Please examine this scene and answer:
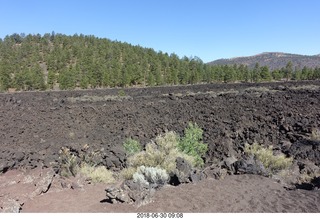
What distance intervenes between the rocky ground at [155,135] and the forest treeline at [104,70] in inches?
1672

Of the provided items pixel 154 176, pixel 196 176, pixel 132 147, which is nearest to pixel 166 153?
pixel 132 147

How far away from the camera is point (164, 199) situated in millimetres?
7500

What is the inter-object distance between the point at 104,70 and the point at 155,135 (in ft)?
181

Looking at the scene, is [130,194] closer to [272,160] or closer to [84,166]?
[84,166]

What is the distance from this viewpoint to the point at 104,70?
68375mm

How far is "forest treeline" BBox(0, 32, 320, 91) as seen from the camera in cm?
6406

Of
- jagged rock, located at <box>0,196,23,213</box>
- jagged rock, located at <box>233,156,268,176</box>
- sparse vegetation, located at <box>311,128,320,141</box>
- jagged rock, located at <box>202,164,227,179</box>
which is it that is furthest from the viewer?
sparse vegetation, located at <box>311,128,320,141</box>

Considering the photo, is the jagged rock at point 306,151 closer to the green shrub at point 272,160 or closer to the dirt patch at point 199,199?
the green shrub at point 272,160

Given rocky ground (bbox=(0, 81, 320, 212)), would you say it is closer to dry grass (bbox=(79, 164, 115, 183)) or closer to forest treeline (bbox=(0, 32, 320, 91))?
dry grass (bbox=(79, 164, 115, 183))

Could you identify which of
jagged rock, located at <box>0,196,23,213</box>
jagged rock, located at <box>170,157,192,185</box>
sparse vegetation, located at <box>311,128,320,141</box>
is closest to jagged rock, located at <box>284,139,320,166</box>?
sparse vegetation, located at <box>311,128,320,141</box>

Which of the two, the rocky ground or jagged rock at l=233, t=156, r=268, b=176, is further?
jagged rock at l=233, t=156, r=268, b=176

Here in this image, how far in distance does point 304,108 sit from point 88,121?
1091 centimetres

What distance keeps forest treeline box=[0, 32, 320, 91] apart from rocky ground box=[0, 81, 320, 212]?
Result: 42476 millimetres

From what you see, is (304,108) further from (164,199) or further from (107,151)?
(164,199)
